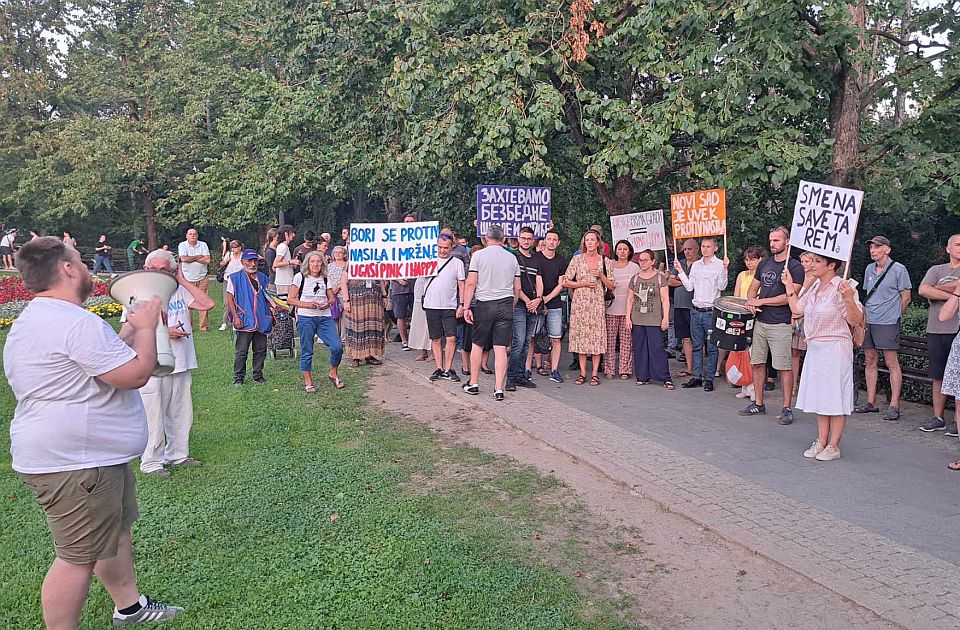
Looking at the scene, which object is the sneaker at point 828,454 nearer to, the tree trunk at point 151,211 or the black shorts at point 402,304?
the black shorts at point 402,304

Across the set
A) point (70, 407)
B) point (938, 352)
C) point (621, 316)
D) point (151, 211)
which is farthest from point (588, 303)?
point (151, 211)

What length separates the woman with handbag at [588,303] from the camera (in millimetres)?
10508

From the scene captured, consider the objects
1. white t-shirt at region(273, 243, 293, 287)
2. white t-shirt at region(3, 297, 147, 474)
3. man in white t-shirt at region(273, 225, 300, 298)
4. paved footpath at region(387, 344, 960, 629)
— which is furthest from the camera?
white t-shirt at region(273, 243, 293, 287)

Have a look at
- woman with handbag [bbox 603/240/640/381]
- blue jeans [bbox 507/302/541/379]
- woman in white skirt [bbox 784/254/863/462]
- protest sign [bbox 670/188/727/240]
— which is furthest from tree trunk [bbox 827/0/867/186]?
blue jeans [bbox 507/302/541/379]

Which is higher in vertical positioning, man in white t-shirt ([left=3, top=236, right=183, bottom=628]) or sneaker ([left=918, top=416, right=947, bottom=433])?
man in white t-shirt ([left=3, top=236, right=183, bottom=628])

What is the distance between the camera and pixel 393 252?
1114cm

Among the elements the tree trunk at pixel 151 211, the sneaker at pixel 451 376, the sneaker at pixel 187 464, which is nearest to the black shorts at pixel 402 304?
the sneaker at pixel 451 376

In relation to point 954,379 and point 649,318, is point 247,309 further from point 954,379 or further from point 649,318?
point 954,379

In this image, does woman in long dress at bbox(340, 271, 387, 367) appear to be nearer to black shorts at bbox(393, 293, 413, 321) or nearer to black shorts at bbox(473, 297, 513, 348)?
black shorts at bbox(393, 293, 413, 321)

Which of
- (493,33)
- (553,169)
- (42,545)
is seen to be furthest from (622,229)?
(42,545)

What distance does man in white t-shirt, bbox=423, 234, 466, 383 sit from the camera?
1072 centimetres

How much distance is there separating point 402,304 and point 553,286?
343 cm

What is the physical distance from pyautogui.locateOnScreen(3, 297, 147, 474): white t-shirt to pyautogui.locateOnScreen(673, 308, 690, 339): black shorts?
29.0ft

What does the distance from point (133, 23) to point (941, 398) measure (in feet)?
119
